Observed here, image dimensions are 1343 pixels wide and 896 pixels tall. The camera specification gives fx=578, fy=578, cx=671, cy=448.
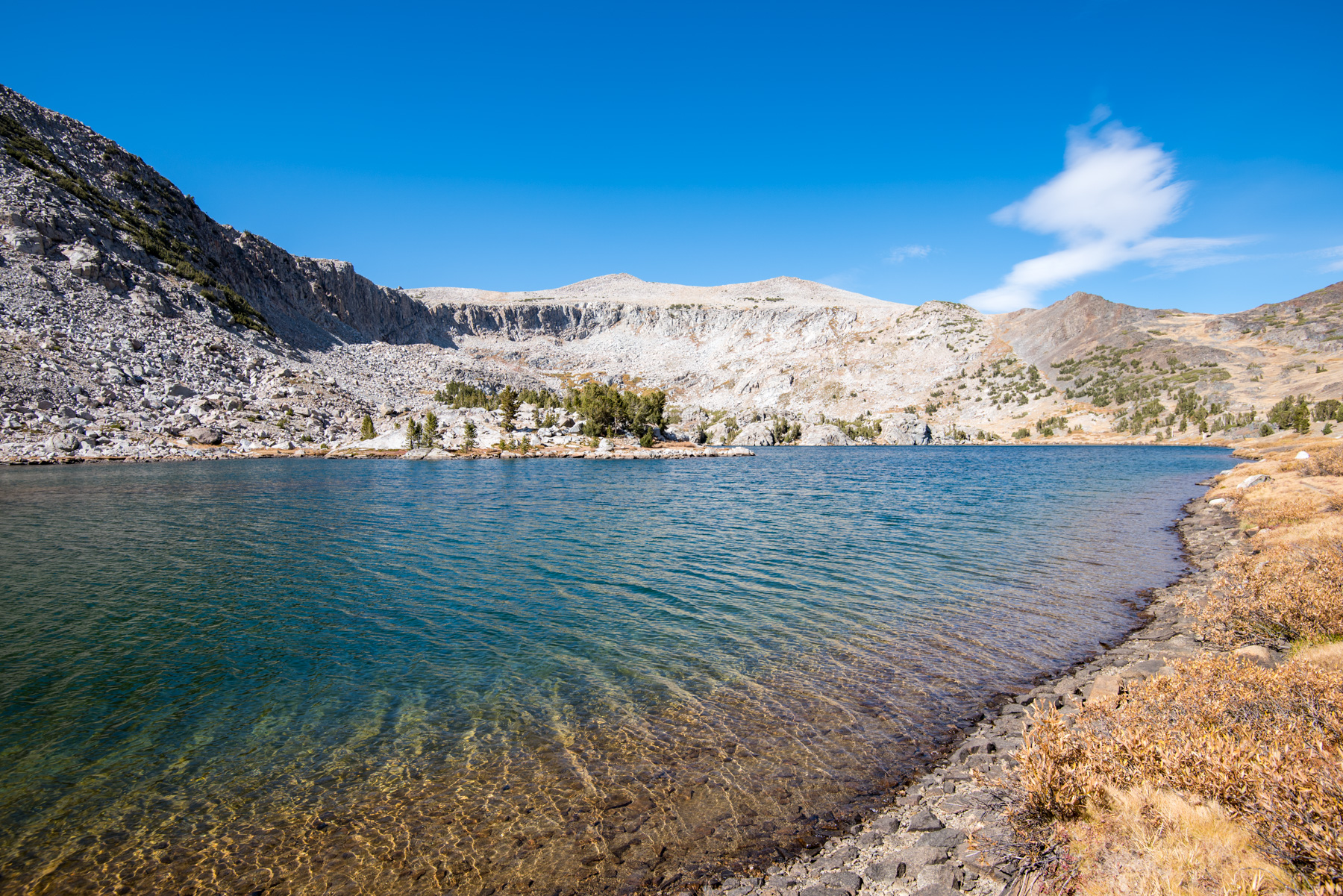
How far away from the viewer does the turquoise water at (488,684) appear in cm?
906

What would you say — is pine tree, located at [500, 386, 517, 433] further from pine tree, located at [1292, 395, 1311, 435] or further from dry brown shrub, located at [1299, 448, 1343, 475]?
pine tree, located at [1292, 395, 1311, 435]

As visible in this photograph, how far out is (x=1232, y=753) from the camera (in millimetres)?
6535

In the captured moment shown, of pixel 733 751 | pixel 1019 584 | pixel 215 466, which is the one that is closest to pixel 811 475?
pixel 1019 584

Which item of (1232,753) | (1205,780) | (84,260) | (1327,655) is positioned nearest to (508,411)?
(84,260)

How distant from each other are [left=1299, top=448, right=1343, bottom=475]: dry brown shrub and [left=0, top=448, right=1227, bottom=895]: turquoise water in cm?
2173

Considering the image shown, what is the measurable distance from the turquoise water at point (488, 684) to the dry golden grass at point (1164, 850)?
3983 millimetres

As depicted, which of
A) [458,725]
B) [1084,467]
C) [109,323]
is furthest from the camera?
[109,323]

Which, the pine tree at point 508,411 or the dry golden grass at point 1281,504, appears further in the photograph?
the pine tree at point 508,411

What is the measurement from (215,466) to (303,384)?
61569 mm

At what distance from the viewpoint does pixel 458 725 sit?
41.2ft

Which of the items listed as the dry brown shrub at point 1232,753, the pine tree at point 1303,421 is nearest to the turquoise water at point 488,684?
the dry brown shrub at point 1232,753

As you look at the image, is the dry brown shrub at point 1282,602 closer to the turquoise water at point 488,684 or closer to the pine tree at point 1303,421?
the turquoise water at point 488,684

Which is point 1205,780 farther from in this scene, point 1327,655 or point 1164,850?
point 1327,655

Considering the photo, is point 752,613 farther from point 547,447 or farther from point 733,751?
point 547,447
